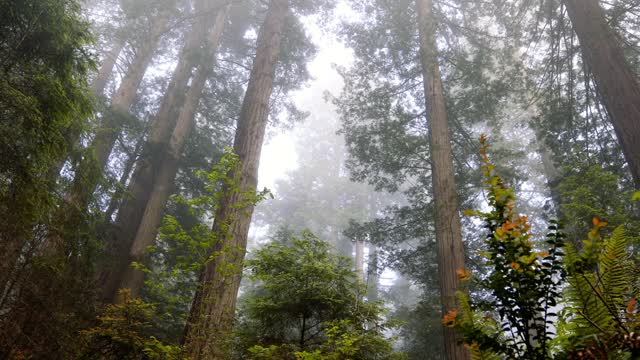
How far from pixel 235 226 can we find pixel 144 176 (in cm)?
620

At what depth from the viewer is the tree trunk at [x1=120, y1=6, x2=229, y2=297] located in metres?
8.64

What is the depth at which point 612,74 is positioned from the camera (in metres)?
5.72

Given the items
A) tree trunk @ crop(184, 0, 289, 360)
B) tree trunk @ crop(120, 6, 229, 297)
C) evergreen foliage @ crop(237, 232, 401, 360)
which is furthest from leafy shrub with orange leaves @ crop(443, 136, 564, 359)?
tree trunk @ crop(120, 6, 229, 297)

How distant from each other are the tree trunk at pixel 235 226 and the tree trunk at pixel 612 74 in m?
4.97

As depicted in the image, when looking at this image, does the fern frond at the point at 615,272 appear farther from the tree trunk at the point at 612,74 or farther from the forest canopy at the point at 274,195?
the tree trunk at the point at 612,74

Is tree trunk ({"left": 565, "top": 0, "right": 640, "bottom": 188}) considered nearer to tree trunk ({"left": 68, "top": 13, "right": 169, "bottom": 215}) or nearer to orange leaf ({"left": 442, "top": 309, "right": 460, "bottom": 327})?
orange leaf ({"left": 442, "top": 309, "right": 460, "bottom": 327})

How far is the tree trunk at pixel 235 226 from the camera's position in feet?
12.3

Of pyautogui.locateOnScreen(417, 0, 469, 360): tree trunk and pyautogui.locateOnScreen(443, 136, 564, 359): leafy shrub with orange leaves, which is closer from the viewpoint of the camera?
pyautogui.locateOnScreen(443, 136, 564, 359): leafy shrub with orange leaves

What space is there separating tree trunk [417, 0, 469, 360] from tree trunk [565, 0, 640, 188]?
8.51 ft

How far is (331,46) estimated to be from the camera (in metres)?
14.2

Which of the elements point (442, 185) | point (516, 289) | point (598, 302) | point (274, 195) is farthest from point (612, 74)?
point (274, 195)

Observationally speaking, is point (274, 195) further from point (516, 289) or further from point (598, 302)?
point (598, 302)

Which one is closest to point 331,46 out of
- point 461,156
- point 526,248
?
point 461,156

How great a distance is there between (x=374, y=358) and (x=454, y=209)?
3009 millimetres
